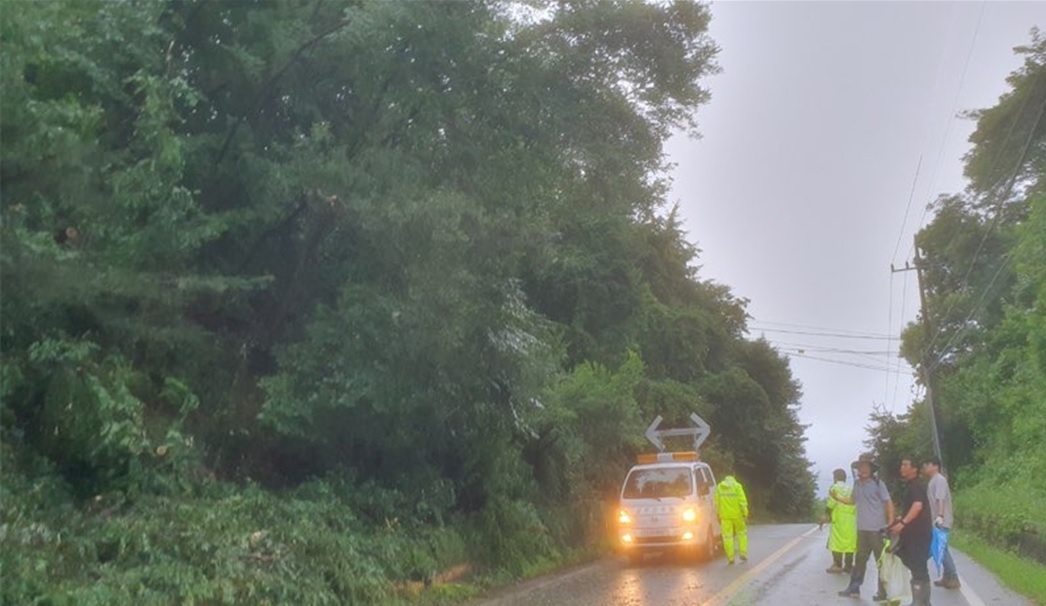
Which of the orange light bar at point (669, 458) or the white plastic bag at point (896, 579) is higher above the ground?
the orange light bar at point (669, 458)

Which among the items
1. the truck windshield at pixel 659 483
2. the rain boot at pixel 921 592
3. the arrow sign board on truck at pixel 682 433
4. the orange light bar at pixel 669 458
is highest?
the arrow sign board on truck at pixel 682 433

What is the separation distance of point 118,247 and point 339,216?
9.30ft

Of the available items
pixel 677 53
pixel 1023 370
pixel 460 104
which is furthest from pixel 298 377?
pixel 1023 370

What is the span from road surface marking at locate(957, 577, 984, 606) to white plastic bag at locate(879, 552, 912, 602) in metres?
1.64

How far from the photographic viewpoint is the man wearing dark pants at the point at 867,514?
1557 cm

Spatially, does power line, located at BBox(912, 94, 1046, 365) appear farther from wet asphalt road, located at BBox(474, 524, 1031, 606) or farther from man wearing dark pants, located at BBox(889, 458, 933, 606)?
man wearing dark pants, located at BBox(889, 458, 933, 606)

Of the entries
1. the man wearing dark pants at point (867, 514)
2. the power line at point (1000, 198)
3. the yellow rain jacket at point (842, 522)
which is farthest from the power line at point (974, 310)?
the man wearing dark pants at point (867, 514)

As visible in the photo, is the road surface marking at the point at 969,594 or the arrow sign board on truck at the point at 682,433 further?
the arrow sign board on truck at the point at 682,433

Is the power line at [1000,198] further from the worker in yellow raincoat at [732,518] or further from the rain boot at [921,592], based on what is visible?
the rain boot at [921,592]

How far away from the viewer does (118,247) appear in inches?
530

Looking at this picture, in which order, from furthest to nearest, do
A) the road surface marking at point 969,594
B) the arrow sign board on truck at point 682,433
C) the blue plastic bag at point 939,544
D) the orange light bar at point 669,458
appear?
the arrow sign board on truck at point 682,433, the orange light bar at point 669,458, the blue plastic bag at point 939,544, the road surface marking at point 969,594

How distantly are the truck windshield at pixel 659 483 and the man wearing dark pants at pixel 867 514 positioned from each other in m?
6.49

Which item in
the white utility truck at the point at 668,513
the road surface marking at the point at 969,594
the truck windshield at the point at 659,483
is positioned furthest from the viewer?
the truck windshield at the point at 659,483

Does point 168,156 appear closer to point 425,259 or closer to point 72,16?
point 72,16
